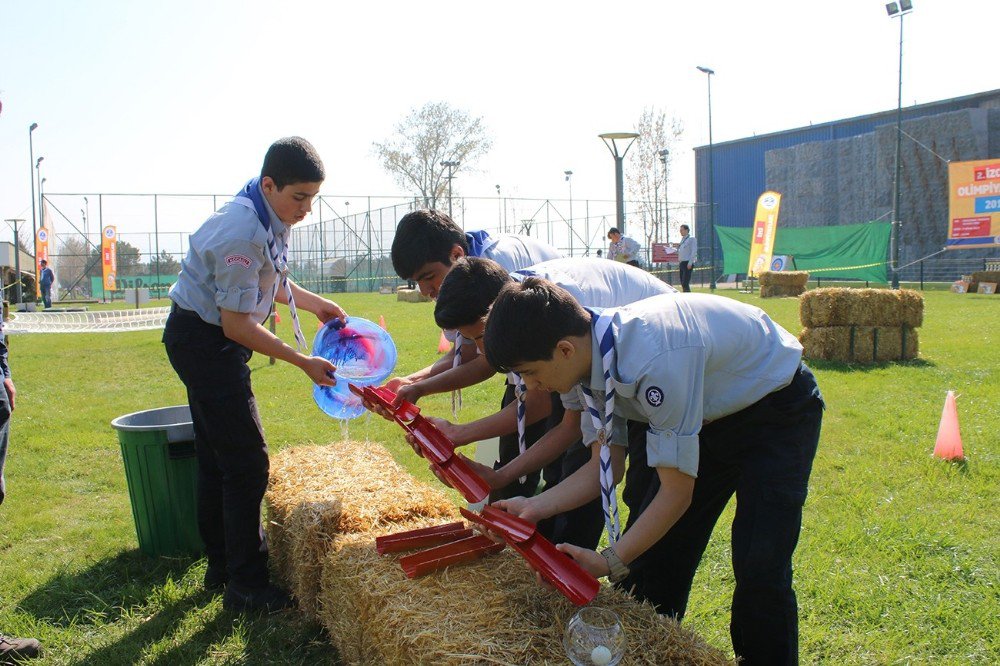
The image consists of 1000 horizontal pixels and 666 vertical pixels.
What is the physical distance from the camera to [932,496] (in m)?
5.20

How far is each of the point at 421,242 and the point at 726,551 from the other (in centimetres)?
260

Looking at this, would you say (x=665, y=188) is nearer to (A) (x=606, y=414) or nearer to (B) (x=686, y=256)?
(B) (x=686, y=256)

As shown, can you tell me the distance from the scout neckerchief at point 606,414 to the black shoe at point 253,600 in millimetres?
2196

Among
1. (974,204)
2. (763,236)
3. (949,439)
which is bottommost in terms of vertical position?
(949,439)

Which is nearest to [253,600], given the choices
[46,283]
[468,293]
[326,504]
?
[326,504]

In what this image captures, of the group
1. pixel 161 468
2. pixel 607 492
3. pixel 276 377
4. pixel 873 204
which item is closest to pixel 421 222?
pixel 607 492

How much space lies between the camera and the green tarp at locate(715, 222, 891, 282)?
27484mm

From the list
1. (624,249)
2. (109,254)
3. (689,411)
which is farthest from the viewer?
(109,254)

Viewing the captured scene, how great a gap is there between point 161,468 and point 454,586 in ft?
8.40

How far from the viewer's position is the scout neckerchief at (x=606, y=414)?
232 centimetres

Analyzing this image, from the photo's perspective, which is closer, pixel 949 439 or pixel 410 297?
pixel 949 439

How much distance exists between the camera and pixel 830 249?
99.0ft

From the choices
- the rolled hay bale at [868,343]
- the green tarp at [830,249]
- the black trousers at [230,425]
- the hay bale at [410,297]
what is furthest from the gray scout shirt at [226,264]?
the green tarp at [830,249]

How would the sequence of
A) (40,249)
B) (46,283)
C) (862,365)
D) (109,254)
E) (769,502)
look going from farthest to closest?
(109,254), (40,249), (46,283), (862,365), (769,502)
